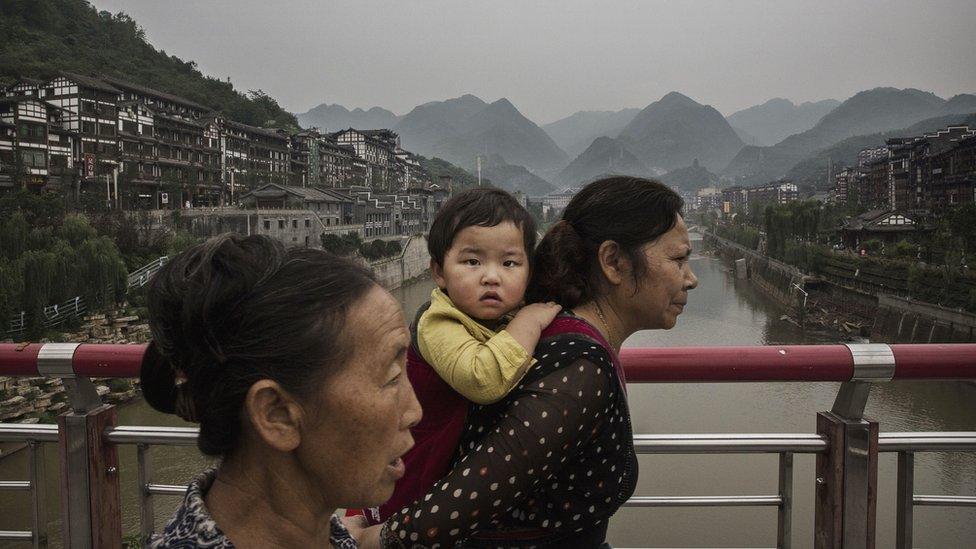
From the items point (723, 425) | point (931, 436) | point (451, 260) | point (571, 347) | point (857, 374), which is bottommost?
point (723, 425)

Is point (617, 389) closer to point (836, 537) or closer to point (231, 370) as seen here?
point (231, 370)

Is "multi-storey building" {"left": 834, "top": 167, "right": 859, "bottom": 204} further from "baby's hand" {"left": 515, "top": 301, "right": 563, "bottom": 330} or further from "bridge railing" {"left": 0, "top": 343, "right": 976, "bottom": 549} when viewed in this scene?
"baby's hand" {"left": 515, "top": 301, "right": 563, "bottom": 330}

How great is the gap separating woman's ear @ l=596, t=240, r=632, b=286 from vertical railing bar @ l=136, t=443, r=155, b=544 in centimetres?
98

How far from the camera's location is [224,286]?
1.80 feet

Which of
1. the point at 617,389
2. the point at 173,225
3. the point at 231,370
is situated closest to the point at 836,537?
the point at 617,389

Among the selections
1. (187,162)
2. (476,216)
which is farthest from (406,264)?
(476,216)

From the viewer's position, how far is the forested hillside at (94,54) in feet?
63.7

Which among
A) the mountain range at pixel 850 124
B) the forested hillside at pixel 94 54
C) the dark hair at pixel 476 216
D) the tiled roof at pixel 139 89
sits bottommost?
the dark hair at pixel 476 216

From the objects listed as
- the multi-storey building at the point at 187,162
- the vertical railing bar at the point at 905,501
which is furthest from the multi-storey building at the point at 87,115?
the vertical railing bar at the point at 905,501

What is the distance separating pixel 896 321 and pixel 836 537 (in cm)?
2134

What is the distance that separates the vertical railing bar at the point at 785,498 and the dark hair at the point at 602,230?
58 cm

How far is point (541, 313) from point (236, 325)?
426mm

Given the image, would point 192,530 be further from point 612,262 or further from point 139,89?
A: point 139,89

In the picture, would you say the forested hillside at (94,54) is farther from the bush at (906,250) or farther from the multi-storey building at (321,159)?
the bush at (906,250)
